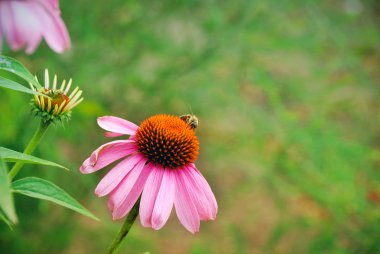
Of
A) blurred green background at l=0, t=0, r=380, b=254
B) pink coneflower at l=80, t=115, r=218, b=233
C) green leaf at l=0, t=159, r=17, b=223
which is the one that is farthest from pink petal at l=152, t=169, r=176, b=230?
blurred green background at l=0, t=0, r=380, b=254

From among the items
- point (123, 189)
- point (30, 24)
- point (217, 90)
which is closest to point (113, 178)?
point (123, 189)

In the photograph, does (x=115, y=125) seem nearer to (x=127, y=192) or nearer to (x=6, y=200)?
(x=127, y=192)

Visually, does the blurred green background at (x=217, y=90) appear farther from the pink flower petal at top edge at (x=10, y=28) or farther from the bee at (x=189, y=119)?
the pink flower petal at top edge at (x=10, y=28)

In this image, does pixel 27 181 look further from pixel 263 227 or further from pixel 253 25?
pixel 263 227

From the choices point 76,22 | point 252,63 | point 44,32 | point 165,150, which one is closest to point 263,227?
point 252,63

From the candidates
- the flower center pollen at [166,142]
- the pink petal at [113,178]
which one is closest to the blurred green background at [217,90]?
the flower center pollen at [166,142]
